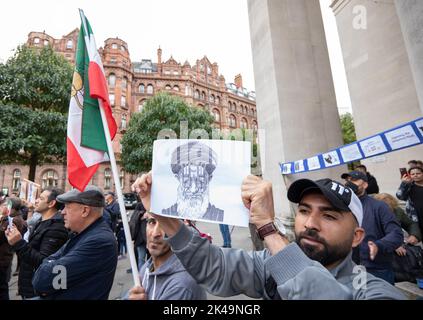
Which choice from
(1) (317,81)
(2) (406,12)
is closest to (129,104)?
(1) (317,81)

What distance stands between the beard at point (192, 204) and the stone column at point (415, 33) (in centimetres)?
363

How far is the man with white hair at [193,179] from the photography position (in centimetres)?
132

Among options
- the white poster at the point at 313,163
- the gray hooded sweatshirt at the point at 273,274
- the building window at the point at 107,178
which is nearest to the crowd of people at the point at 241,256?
the gray hooded sweatshirt at the point at 273,274

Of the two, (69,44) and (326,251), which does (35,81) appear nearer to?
(326,251)

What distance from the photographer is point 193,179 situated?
4.51ft

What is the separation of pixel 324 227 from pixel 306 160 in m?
5.73

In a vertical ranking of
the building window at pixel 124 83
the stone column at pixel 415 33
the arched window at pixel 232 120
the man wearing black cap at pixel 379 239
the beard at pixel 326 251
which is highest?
the building window at pixel 124 83

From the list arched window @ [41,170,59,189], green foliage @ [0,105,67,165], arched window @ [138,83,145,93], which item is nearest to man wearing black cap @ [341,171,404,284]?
green foliage @ [0,105,67,165]

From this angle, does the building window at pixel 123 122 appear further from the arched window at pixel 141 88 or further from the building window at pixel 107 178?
the building window at pixel 107 178

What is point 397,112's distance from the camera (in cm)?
772

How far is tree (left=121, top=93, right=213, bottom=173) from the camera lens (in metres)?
20.8

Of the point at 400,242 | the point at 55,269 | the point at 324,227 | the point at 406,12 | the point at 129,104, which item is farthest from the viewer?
the point at 129,104

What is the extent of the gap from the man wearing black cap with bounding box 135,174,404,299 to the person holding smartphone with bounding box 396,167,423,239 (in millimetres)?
3009

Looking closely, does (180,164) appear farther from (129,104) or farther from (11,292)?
(129,104)
